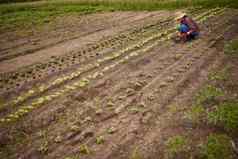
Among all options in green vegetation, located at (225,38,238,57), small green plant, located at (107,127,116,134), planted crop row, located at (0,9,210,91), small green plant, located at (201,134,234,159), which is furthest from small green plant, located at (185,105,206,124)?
planted crop row, located at (0,9,210,91)

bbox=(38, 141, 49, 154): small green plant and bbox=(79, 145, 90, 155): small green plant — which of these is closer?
bbox=(79, 145, 90, 155): small green plant

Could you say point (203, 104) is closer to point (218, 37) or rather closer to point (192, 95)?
point (192, 95)

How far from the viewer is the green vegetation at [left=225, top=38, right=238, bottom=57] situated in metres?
8.31

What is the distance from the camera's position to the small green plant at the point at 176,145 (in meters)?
4.30

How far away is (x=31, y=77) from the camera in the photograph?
319 inches

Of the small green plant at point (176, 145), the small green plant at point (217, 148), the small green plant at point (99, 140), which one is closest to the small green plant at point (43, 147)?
the small green plant at point (99, 140)

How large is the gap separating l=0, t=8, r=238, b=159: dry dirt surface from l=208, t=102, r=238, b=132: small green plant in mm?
506

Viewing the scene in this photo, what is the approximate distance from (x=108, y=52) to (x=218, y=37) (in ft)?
14.8

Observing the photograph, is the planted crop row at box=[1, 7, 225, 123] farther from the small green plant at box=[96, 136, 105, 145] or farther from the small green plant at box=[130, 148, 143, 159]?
the small green plant at box=[130, 148, 143, 159]

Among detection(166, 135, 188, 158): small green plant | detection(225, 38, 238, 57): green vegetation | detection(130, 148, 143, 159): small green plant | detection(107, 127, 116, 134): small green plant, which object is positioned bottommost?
detection(130, 148, 143, 159): small green plant

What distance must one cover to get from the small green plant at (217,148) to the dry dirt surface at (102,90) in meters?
0.27

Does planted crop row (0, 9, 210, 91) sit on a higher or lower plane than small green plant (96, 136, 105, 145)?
higher

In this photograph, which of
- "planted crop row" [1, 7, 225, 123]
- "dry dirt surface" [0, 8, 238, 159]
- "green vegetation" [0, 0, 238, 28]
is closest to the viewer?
"dry dirt surface" [0, 8, 238, 159]

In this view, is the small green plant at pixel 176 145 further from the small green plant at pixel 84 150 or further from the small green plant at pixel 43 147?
the small green plant at pixel 43 147
